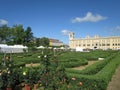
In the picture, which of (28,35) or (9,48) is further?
(28,35)

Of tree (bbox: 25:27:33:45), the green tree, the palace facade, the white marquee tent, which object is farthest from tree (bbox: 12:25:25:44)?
the palace facade

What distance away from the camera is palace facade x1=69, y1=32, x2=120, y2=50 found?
116 meters

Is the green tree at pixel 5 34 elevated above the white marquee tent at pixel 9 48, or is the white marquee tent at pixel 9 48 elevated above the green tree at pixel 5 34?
the green tree at pixel 5 34

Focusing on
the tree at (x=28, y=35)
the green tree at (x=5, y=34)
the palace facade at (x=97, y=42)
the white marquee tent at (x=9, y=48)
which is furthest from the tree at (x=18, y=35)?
the palace facade at (x=97, y=42)

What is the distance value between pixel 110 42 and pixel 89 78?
113094mm

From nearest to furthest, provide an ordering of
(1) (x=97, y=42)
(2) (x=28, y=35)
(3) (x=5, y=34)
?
(3) (x=5, y=34) < (2) (x=28, y=35) < (1) (x=97, y=42)

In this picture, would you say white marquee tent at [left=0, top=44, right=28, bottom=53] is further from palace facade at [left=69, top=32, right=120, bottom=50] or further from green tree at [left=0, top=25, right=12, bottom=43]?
palace facade at [left=69, top=32, right=120, bottom=50]

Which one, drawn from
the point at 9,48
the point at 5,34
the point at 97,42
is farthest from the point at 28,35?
the point at 97,42

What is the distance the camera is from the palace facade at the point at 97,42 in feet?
382

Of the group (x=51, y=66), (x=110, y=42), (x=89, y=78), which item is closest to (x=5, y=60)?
(x=51, y=66)

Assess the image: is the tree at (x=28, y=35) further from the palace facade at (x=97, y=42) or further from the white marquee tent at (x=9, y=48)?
the palace facade at (x=97, y=42)

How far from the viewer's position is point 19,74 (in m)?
8.50

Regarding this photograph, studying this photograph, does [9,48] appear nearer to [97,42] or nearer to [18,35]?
[18,35]

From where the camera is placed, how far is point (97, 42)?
120 m
